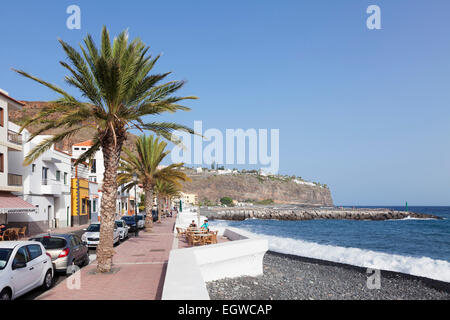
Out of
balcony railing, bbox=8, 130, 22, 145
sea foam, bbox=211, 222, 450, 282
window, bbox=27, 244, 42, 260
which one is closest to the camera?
window, bbox=27, 244, 42, 260

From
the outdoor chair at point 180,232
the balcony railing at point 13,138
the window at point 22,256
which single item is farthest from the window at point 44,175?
the window at point 22,256

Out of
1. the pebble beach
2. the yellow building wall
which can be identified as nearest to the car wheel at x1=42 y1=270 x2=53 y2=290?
the pebble beach

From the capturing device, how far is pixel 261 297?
32.6ft

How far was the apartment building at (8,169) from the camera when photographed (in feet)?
76.7

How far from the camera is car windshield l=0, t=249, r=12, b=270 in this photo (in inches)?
305

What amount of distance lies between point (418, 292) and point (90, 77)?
13712 mm

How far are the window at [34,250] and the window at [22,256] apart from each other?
0.20m

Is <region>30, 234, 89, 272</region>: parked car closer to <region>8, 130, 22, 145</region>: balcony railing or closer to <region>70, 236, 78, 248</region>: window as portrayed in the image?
<region>70, 236, 78, 248</region>: window

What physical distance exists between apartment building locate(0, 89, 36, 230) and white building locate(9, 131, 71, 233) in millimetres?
1074

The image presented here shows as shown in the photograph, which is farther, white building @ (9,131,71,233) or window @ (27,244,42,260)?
white building @ (9,131,71,233)
